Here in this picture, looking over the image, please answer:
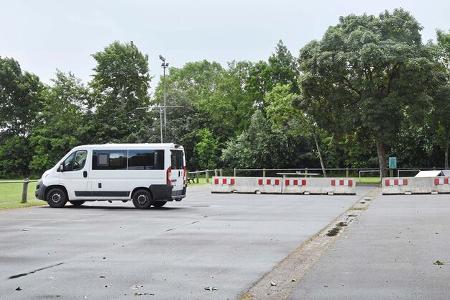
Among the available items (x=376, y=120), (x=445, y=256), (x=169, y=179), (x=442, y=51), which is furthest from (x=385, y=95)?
(x=445, y=256)

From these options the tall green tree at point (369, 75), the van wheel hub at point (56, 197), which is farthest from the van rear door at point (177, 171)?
the tall green tree at point (369, 75)

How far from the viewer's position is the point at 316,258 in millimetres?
9734

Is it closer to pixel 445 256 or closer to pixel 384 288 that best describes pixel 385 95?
pixel 445 256

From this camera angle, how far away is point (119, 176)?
2097 centimetres

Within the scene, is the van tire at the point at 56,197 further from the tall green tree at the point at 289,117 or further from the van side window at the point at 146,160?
the tall green tree at the point at 289,117

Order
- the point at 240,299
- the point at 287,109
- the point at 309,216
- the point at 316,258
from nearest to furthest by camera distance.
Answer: the point at 240,299 → the point at 316,258 → the point at 309,216 → the point at 287,109

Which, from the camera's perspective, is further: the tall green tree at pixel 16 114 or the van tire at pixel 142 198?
the tall green tree at pixel 16 114

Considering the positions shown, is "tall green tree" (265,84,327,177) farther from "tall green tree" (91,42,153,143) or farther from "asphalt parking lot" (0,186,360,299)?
"asphalt parking lot" (0,186,360,299)

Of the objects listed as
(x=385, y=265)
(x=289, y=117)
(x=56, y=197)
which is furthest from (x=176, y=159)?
(x=289, y=117)

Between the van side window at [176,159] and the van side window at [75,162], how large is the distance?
3.04 metres

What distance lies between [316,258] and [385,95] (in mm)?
34160

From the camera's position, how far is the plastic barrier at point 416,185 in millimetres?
30062

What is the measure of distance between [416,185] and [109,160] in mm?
16093

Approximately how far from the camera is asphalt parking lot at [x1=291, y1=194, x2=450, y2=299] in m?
7.05
